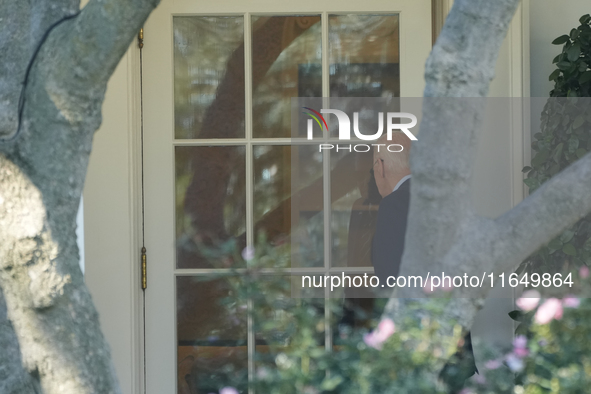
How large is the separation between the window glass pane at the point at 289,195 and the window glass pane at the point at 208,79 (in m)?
0.18

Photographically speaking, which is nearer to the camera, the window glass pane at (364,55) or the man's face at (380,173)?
the man's face at (380,173)

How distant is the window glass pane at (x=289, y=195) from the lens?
106 inches

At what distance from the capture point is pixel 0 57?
1243mm

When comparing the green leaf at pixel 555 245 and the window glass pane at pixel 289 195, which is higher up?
the window glass pane at pixel 289 195

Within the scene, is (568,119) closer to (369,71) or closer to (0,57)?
(369,71)

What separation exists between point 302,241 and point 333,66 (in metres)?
0.74

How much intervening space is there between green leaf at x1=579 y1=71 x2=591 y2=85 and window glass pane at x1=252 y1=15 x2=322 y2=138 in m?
0.99

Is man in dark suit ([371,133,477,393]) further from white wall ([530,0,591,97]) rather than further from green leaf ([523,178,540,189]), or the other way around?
white wall ([530,0,591,97])

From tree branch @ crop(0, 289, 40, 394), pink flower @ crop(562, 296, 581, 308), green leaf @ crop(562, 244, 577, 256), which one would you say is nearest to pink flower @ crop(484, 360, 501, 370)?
pink flower @ crop(562, 296, 581, 308)

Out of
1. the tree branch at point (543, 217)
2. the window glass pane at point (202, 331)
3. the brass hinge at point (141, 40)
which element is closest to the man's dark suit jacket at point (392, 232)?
the tree branch at point (543, 217)

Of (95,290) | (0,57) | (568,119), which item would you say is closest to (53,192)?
(0,57)

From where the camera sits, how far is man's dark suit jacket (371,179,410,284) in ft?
6.20

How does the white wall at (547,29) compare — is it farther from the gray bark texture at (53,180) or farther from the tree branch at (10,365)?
the tree branch at (10,365)

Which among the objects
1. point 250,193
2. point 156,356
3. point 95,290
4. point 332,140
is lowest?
point 156,356
